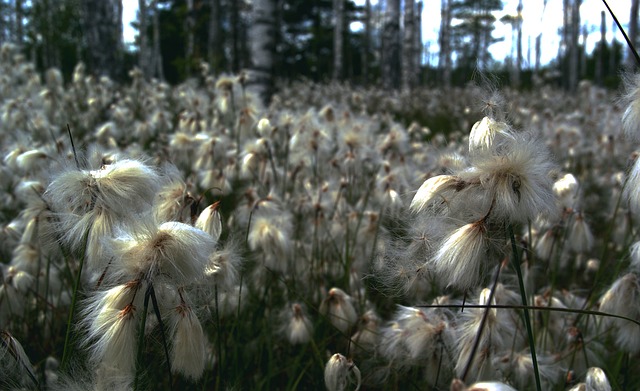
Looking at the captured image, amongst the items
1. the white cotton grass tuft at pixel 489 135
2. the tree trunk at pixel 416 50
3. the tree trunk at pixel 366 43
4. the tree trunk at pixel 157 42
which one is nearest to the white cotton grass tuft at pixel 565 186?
the white cotton grass tuft at pixel 489 135

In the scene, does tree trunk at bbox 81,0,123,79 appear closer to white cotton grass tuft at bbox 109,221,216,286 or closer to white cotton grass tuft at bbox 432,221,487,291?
white cotton grass tuft at bbox 109,221,216,286

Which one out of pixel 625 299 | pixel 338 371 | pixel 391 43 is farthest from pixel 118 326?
pixel 391 43

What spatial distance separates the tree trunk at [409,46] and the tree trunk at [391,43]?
10.4 inches

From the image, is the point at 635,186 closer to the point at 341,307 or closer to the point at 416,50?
the point at 341,307

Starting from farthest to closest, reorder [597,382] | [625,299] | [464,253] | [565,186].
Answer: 1. [565,186]
2. [625,299]
3. [597,382]
4. [464,253]

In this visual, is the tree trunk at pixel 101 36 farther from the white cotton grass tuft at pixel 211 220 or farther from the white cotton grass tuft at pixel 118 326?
the white cotton grass tuft at pixel 118 326

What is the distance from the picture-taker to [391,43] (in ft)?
42.3

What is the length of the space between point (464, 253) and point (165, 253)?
1.88 feet

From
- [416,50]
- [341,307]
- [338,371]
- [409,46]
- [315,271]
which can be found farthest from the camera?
[416,50]

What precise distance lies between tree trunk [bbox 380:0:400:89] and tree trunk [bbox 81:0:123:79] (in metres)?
6.09

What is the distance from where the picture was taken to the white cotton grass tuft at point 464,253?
1061mm

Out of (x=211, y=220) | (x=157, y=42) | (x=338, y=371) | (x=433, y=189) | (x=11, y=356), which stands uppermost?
(x=157, y=42)

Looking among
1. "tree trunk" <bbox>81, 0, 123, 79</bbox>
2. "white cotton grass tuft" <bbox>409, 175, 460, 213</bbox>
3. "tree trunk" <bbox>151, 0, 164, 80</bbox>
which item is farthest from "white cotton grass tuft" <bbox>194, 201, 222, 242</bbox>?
"tree trunk" <bbox>151, 0, 164, 80</bbox>

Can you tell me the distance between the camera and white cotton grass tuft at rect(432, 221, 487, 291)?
1061 millimetres
